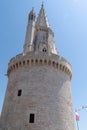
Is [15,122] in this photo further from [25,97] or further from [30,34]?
[30,34]

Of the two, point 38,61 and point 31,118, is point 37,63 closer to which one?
point 38,61

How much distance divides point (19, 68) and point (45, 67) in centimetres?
318

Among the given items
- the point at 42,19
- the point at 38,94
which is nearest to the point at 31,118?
the point at 38,94

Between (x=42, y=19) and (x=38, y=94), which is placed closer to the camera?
(x=38, y=94)

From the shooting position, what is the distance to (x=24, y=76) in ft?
68.4

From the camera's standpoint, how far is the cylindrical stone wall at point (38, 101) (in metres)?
18.1

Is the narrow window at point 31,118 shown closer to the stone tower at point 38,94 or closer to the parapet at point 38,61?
the stone tower at point 38,94

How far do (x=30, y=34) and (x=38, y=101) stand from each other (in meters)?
11.5

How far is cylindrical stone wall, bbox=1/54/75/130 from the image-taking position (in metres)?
18.1

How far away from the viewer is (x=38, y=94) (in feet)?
64.0

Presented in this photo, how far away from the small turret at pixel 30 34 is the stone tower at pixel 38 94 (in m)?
2.92

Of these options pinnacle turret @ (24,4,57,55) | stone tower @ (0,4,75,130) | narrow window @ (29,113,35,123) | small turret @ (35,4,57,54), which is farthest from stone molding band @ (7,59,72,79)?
narrow window @ (29,113,35,123)

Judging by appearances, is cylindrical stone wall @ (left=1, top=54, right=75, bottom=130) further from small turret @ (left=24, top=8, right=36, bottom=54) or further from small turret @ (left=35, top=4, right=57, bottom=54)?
small turret @ (left=35, top=4, right=57, bottom=54)

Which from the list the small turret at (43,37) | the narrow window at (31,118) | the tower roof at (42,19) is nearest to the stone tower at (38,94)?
the narrow window at (31,118)
